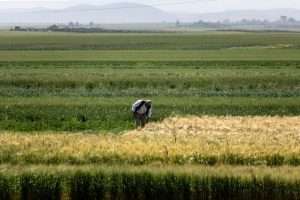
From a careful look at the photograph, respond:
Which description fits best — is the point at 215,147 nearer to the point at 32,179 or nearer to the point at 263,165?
the point at 263,165

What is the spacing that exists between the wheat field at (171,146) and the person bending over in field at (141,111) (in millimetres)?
1585

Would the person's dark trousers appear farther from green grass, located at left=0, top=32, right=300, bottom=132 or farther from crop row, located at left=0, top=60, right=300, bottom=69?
crop row, located at left=0, top=60, right=300, bottom=69

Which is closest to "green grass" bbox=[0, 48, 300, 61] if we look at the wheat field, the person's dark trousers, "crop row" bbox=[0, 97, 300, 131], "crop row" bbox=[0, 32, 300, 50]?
"crop row" bbox=[0, 32, 300, 50]

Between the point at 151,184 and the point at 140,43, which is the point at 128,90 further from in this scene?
the point at 140,43

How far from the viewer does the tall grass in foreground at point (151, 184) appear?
44.3 ft

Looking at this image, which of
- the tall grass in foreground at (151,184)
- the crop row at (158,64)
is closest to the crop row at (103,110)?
the tall grass in foreground at (151,184)

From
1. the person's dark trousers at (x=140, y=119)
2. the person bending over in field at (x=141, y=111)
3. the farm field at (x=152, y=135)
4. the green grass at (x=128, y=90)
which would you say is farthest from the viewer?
the green grass at (x=128, y=90)

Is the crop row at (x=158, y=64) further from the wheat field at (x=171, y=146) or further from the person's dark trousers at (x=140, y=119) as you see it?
the wheat field at (x=171, y=146)

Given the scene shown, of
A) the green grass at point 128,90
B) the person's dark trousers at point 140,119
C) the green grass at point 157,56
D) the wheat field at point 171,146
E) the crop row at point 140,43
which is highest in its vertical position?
the wheat field at point 171,146

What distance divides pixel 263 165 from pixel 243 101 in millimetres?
16534

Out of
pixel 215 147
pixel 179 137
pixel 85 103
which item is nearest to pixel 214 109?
pixel 85 103

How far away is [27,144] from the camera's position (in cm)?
1883

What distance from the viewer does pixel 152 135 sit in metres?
21.6

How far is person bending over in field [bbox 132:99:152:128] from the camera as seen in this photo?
83.0 feet
